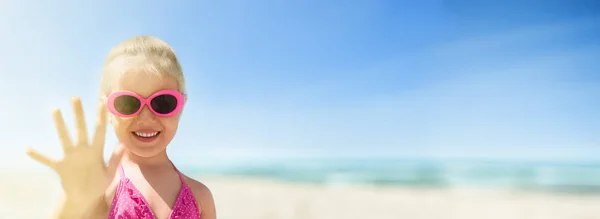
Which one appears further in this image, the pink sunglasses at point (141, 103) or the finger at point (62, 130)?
the pink sunglasses at point (141, 103)

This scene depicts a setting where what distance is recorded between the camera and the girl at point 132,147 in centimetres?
219

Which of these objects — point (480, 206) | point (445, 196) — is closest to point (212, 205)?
point (480, 206)

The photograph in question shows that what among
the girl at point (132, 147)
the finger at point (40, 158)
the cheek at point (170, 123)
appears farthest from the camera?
the cheek at point (170, 123)

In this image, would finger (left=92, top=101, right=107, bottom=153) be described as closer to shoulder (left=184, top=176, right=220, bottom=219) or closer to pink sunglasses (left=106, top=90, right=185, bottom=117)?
pink sunglasses (left=106, top=90, right=185, bottom=117)

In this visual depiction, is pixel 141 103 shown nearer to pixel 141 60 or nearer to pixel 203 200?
pixel 141 60

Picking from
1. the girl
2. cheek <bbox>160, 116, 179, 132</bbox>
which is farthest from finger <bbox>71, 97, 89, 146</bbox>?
cheek <bbox>160, 116, 179, 132</bbox>

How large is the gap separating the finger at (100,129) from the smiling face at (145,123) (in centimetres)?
16

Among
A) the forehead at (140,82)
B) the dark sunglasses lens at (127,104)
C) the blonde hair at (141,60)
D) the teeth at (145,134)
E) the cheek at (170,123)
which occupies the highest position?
the blonde hair at (141,60)

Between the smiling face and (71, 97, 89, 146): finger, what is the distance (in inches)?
9.3

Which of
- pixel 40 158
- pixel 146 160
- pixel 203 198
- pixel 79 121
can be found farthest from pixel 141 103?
pixel 203 198

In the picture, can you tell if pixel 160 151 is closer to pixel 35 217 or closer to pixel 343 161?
pixel 35 217

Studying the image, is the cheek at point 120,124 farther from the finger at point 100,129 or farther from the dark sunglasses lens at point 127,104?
the finger at point 100,129

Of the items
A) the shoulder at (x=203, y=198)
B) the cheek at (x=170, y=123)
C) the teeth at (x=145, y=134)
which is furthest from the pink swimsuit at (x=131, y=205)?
the cheek at (x=170, y=123)

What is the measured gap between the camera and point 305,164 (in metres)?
20.7
